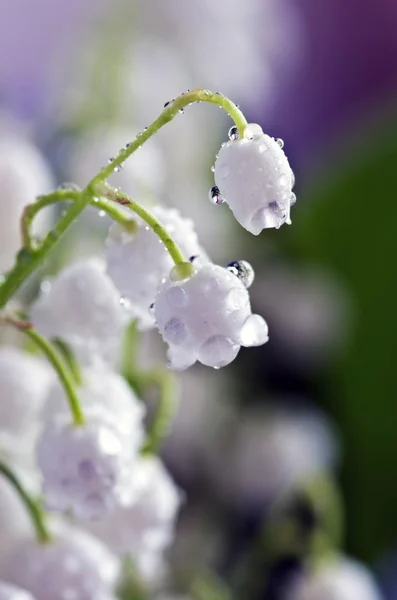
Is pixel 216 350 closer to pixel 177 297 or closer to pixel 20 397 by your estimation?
pixel 177 297

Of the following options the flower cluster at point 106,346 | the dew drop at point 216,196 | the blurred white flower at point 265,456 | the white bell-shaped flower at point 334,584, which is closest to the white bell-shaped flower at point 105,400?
the flower cluster at point 106,346

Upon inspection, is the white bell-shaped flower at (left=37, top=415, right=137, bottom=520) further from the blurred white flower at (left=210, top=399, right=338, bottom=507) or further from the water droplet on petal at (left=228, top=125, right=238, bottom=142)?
the blurred white flower at (left=210, top=399, right=338, bottom=507)

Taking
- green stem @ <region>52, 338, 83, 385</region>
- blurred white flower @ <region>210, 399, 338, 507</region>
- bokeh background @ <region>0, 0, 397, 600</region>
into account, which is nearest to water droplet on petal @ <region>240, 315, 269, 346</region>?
green stem @ <region>52, 338, 83, 385</region>

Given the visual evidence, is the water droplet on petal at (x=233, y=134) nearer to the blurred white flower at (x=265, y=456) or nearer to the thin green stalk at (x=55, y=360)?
the thin green stalk at (x=55, y=360)

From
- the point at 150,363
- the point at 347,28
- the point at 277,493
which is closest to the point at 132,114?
the point at 150,363

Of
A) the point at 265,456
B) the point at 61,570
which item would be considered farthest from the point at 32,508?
the point at 265,456
